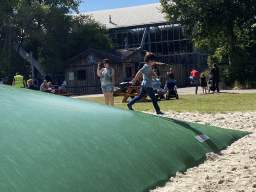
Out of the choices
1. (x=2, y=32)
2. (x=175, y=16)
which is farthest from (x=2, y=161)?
(x=2, y=32)

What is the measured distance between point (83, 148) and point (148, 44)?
38199mm

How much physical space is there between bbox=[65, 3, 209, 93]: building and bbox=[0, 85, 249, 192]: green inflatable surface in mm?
27450

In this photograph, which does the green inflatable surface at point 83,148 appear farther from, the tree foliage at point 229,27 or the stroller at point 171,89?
the tree foliage at point 229,27

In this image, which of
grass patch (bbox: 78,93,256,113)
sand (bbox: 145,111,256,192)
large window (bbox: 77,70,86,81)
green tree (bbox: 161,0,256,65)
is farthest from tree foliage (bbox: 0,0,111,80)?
sand (bbox: 145,111,256,192)

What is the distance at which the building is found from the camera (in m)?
33.5

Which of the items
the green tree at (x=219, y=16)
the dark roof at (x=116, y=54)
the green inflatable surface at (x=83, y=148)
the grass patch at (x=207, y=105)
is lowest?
the grass patch at (x=207, y=105)

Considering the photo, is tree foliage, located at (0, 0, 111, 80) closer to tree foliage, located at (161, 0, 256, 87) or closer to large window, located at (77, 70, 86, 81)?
large window, located at (77, 70, 86, 81)

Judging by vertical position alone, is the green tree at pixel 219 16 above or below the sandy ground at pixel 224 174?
above

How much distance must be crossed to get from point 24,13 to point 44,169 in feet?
113

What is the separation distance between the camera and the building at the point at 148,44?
110 feet

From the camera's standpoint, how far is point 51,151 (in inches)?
131

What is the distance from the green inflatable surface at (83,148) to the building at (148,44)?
27.5 metres

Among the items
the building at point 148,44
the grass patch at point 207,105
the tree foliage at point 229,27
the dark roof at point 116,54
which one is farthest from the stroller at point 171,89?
the building at point 148,44

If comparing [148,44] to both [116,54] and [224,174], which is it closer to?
[116,54]
